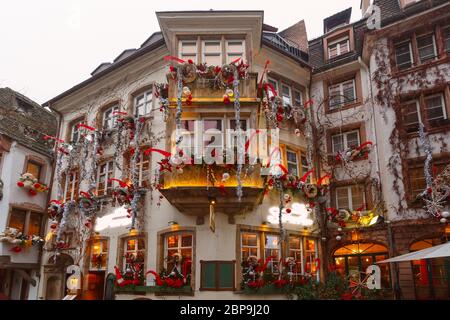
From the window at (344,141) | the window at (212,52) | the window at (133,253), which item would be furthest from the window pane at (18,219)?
the window at (344,141)

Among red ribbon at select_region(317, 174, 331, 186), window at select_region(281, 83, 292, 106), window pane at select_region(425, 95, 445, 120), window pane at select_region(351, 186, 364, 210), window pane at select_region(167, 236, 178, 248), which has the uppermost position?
window at select_region(281, 83, 292, 106)

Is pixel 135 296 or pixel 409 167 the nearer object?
pixel 135 296

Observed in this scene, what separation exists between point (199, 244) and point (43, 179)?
34.5 feet

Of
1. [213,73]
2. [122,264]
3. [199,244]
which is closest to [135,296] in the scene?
[122,264]

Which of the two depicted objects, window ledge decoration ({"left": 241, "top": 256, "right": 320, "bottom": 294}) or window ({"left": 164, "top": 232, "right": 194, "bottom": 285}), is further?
window ({"left": 164, "top": 232, "right": 194, "bottom": 285})

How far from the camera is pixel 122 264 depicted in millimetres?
15477

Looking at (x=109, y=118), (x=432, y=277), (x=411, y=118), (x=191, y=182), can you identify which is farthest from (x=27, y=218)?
(x=411, y=118)

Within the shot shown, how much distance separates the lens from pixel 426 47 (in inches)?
622

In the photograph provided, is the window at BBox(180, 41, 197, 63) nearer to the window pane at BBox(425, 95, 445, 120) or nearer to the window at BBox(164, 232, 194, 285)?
the window at BBox(164, 232, 194, 285)

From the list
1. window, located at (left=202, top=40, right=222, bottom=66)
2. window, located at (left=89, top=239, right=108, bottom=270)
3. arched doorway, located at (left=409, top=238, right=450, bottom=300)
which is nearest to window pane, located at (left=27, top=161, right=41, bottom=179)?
window, located at (left=89, top=239, right=108, bottom=270)

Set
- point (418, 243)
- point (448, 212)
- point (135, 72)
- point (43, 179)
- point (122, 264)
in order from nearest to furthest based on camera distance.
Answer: point (448, 212) → point (418, 243) → point (122, 264) → point (135, 72) → point (43, 179)

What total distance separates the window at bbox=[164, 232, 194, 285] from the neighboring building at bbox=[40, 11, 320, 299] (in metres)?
0.04

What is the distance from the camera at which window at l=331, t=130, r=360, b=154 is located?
17.2 m
